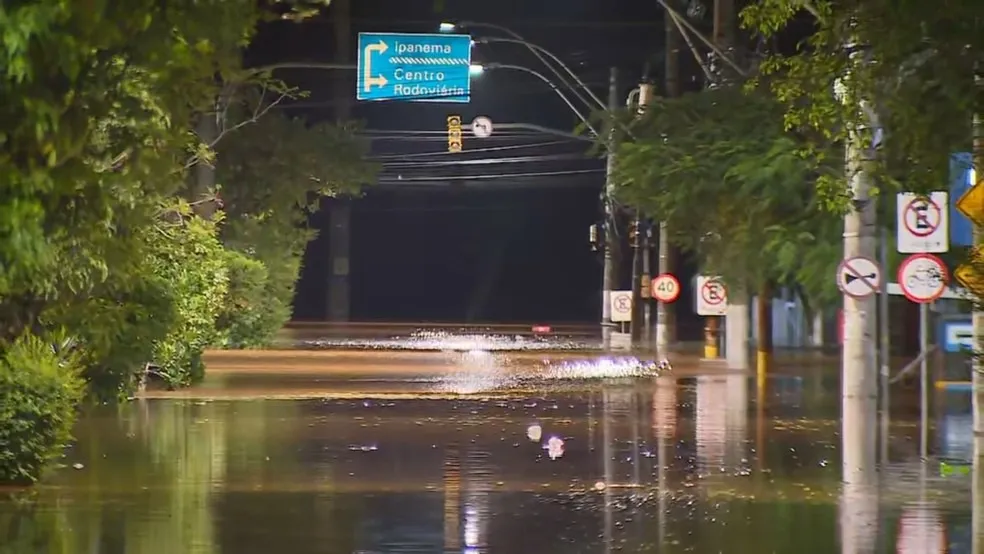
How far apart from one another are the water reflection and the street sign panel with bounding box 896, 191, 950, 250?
2349 millimetres

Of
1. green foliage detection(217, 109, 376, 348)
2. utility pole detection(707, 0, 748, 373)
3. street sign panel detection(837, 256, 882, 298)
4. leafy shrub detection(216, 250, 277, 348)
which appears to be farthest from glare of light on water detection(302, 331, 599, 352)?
street sign panel detection(837, 256, 882, 298)

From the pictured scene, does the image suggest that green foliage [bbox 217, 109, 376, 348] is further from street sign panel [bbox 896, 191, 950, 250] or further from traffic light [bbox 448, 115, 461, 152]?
street sign panel [bbox 896, 191, 950, 250]

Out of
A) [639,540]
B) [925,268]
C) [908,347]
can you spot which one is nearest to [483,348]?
[908,347]

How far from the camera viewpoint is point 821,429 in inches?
855

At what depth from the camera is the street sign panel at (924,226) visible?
18.0m

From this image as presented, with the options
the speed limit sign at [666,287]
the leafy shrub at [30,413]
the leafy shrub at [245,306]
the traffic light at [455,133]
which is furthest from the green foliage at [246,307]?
the leafy shrub at [30,413]

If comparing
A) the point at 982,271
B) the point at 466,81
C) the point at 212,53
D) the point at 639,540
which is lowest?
→ the point at 639,540

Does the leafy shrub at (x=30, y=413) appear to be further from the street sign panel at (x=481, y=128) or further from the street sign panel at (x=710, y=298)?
the street sign panel at (x=481, y=128)

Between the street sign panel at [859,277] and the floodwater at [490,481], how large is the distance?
1.40 metres

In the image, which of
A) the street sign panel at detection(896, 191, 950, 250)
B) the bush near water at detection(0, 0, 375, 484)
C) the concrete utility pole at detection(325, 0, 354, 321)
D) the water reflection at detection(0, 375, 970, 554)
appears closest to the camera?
the bush near water at detection(0, 0, 375, 484)

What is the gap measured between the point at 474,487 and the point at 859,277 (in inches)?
174

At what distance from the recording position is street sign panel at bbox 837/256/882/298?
54.7 ft

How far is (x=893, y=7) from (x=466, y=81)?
1965 cm

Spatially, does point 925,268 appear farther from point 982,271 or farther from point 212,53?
point 212,53
